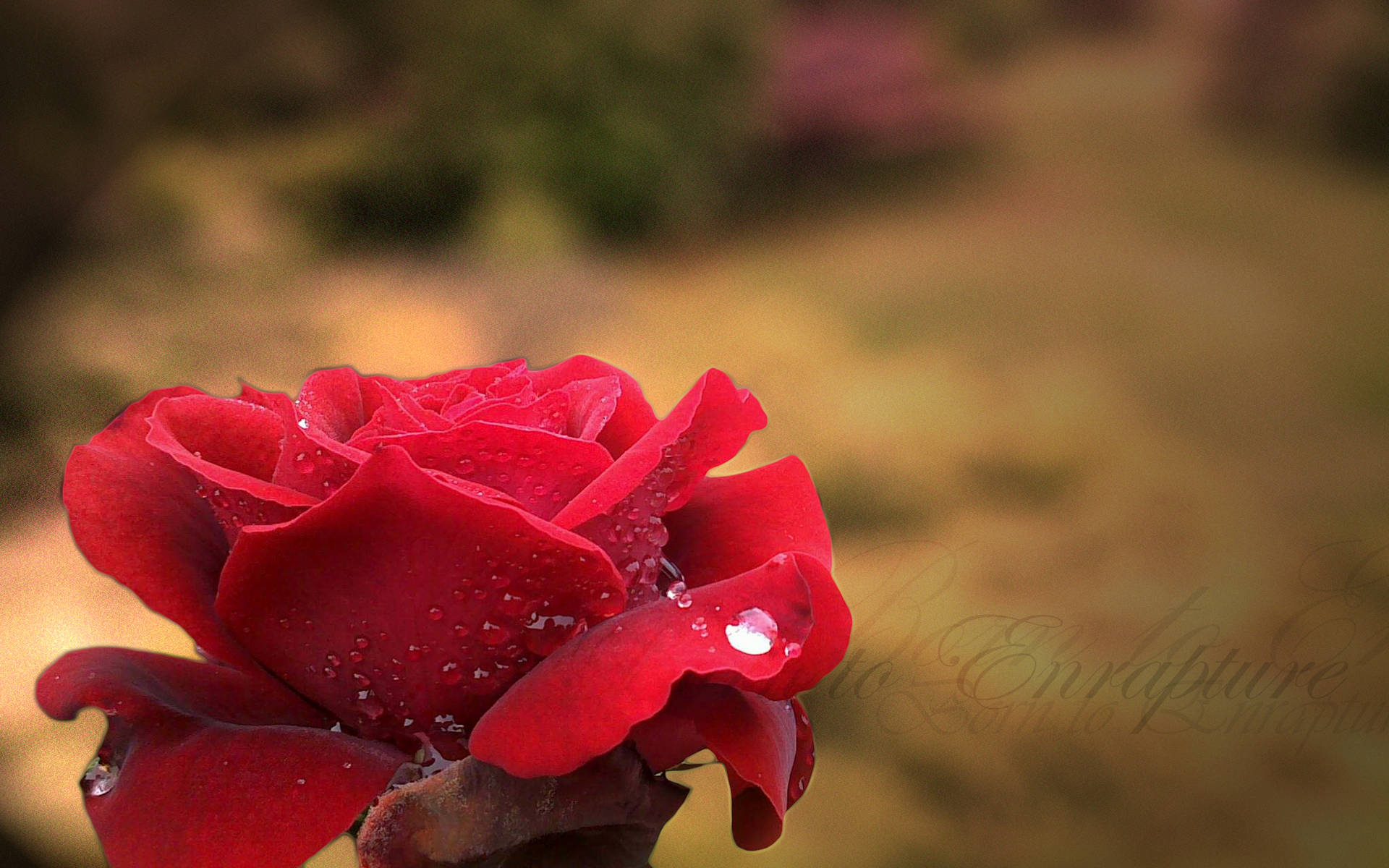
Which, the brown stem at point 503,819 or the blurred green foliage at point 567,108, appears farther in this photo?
the blurred green foliage at point 567,108

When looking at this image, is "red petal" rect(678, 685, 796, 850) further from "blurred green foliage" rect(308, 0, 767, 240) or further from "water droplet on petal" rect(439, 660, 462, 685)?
"blurred green foliage" rect(308, 0, 767, 240)

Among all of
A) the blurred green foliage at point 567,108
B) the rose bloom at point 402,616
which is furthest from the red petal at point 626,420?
the blurred green foliage at point 567,108

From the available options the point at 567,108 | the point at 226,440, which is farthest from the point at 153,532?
the point at 567,108

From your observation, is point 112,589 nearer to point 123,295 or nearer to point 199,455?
point 123,295

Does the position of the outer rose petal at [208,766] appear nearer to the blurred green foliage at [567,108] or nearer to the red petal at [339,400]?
the red petal at [339,400]

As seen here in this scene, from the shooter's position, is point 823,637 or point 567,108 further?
point 567,108

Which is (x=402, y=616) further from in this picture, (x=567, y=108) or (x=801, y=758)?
(x=567, y=108)
